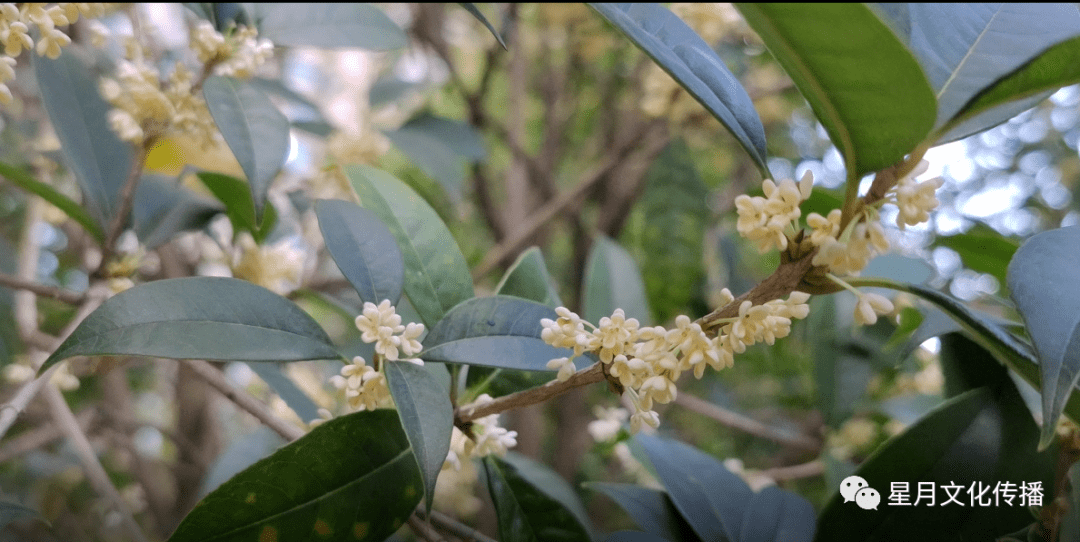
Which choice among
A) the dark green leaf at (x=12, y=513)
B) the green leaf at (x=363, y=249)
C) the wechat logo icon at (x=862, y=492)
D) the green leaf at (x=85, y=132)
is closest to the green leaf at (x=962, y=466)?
the wechat logo icon at (x=862, y=492)

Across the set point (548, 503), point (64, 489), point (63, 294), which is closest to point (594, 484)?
point (548, 503)

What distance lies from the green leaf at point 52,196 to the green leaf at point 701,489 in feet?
1.79

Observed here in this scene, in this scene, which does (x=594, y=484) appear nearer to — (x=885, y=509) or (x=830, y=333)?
(x=885, y=509)

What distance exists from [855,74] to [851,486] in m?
0.30

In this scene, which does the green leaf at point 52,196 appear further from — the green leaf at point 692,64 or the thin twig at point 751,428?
the thin twig at point 751,428

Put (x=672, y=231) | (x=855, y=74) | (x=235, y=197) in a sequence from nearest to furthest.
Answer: (x=855, y=74) → (x=235, y=197) → (x=672, y=231)

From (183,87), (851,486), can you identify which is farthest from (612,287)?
(183,87)

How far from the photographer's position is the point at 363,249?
0.42 m

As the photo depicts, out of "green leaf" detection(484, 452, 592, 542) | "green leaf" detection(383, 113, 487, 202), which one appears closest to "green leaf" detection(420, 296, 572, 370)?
"green leaf" detection(484, 452, 592, 542)

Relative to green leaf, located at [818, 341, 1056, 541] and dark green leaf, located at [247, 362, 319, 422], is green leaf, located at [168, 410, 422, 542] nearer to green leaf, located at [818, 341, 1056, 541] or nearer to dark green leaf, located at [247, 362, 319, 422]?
dark green leaf, located at [247, 362, 319, 422]

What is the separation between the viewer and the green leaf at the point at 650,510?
0.52m

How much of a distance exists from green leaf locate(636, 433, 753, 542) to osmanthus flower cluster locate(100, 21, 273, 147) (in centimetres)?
47

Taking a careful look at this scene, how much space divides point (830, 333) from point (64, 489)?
1.38 meters

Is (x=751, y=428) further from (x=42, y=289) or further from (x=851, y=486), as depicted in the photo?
(x=42, y=289)
